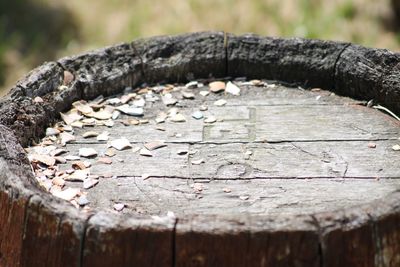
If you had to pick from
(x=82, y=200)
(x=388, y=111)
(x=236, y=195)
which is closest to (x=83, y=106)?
(x=82, y=200)

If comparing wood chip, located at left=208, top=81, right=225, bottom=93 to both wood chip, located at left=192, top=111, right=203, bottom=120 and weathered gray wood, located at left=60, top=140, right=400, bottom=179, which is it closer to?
wood chip, located at left=192, top=111, right=203, bottom=120

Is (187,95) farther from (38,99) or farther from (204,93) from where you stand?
(38,99)

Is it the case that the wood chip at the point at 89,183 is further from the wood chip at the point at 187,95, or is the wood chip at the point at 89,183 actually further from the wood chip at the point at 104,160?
the wood chip at the point at 187,95

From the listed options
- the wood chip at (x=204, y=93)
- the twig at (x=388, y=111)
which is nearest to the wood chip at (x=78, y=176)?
the wood chip at (x=204, y=93)

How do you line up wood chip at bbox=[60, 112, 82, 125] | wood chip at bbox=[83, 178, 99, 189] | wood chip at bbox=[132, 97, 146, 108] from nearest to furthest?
1. wood chip at bbox=[83, 178, 99, 189]
2. wood chip at bbox=[60, 112, 82, 125]
3. wood chip at bbox=[132, 97, 146, 108]

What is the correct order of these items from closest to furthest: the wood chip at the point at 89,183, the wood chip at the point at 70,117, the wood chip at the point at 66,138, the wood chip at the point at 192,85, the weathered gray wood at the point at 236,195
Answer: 1. the weathered gray wood at the point at 236,195
2. the wood chip at the point at 89,183
3. the wood chip at the point at 66,138
4. the wood chip at the point at 70,117
5. the wood chip at the point at 192,85

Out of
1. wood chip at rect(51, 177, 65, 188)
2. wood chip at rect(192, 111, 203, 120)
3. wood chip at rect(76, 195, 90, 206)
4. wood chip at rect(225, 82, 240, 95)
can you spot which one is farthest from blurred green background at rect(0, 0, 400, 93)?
wood chip at rect(76, 195, 90, 206)
